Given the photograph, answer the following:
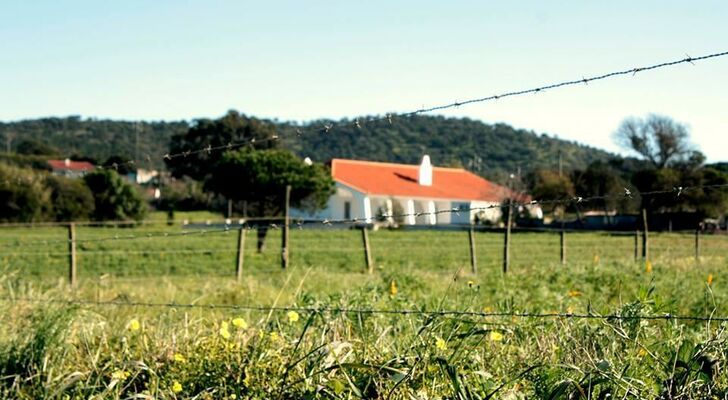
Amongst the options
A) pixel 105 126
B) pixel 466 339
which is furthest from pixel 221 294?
pixel 105 126

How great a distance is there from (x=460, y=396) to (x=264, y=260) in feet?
58.5

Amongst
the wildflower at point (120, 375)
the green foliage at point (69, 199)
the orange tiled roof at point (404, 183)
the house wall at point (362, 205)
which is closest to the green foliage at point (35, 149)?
the green foliage at point (69, 199)

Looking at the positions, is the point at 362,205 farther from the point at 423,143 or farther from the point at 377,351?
the point at 377,351

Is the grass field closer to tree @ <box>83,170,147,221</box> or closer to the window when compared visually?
the window

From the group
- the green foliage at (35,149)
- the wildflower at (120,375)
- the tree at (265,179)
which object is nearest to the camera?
the wildflower at (120,375)

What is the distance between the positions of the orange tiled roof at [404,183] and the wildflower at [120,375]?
33.5 metres

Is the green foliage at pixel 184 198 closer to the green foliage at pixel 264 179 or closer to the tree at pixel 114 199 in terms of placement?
the tree at pixel 114 199

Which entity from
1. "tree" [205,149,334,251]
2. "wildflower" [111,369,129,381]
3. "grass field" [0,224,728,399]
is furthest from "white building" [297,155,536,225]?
"wildflower" [111,369,129,381]

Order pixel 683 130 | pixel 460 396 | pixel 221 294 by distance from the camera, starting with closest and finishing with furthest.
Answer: pixel 460 396 → pixel 221 294 → pixel 683 130

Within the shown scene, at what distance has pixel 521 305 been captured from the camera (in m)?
6.75

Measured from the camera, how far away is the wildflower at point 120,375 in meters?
4.70

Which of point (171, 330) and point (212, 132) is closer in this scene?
point (171, 330)

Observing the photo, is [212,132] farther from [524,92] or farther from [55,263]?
[524,92]

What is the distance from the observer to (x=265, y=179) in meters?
34.1
